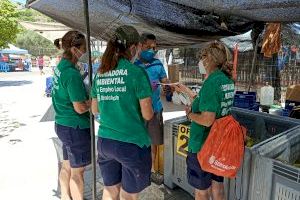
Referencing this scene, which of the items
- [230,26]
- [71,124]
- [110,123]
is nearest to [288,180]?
[110,123]

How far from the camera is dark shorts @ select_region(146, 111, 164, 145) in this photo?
3627 millimetres

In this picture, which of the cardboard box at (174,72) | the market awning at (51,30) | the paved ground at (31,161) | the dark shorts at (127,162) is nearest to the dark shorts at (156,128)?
the paved ground at (31,161)

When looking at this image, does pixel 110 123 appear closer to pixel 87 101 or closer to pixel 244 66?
pixel 87 101

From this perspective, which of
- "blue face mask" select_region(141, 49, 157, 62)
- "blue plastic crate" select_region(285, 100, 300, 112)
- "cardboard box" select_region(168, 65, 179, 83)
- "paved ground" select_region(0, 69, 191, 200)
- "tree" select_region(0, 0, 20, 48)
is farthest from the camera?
"tree" select_region(0, 0, 20, 48)

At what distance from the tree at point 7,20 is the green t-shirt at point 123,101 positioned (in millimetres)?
14765

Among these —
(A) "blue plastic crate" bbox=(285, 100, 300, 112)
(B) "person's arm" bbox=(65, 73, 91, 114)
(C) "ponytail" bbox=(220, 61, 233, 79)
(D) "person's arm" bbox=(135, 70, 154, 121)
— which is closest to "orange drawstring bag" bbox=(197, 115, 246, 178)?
(C) "ponytail" bbox=(220, 61, 233, 79)

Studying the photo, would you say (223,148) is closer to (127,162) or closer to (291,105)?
(127,162)

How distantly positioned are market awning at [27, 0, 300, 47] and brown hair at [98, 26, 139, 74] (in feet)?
3.04

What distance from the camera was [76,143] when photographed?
2764 millimetres

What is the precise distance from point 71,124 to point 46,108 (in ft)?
25.2

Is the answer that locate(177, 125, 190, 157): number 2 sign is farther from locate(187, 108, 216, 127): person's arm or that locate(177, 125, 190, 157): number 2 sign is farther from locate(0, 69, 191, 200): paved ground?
locate(187, 108, 216, 127): person's arm

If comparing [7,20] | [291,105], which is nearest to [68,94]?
[291,105]

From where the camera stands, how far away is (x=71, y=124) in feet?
8.95

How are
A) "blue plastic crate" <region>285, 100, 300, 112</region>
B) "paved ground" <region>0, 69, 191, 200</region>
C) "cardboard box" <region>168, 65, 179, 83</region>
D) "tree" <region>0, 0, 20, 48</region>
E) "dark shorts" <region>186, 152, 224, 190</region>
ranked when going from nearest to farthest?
1. "dark shorts" <region>186, 152, 224, 190</region>
2. "paved ground" <region>0, 69, 191, 200</region>
3. "blue plastic crate" <region>285, 100, 300, 112</region>
4. "cardboard box" <region>168, 65, 179, 83</region>
5. "tree" <region>0, 0, 20, 48</region>
